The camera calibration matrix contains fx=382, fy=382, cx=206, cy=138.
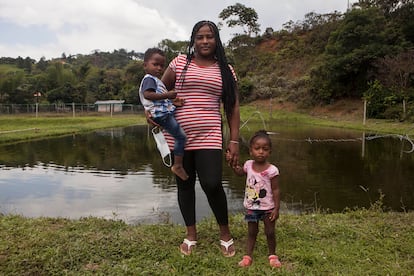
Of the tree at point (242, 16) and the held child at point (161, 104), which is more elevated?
the tree at point (242, 16)

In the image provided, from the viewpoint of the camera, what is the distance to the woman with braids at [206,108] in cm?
271

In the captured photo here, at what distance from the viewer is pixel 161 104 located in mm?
2670

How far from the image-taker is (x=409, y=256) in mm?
2828

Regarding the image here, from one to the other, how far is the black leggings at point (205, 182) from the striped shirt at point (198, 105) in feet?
0.23

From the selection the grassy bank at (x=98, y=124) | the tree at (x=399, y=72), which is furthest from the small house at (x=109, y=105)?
the tree at (x=399, y=72)

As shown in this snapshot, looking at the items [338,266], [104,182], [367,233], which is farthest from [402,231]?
[104,182]

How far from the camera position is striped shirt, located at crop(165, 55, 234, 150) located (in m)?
2.71

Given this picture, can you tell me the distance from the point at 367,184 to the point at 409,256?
5.12 metres

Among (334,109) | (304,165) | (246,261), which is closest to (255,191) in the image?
(246,261)

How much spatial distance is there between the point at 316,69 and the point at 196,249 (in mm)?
30428

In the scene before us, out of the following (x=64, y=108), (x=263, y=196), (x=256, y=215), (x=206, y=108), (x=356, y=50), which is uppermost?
(x=356, y=50)

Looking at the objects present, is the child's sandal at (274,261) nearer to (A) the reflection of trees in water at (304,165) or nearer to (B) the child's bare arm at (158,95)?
(B) the child's bare arm at (158,95)

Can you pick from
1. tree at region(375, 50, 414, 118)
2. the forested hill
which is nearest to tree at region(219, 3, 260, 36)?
the forested hill

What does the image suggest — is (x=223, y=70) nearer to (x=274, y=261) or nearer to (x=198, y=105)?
(x=198, y=105)
